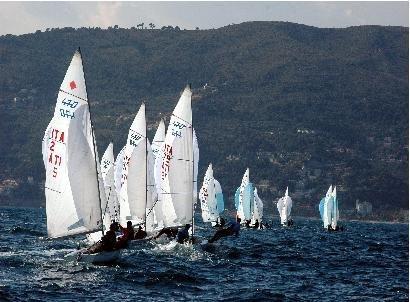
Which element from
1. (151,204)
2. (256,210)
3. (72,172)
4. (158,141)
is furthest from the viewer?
(256,210)

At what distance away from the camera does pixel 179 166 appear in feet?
176

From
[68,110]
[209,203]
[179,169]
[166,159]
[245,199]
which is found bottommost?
[209,203]

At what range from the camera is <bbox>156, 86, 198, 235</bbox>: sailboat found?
2099 inches

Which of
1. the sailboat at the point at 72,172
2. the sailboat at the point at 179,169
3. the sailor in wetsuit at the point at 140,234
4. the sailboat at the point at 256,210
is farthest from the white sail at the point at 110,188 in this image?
the sailboat at the point at 256,210

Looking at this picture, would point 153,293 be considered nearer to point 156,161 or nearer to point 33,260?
point 33,260

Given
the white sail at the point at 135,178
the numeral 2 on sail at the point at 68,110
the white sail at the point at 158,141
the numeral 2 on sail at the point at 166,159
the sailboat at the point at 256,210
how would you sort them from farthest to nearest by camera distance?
the sailboat at the point at 256,210
the white sail at the point at 158,141
the white sail at the point at 135,178
the numeral 2 on sail at the point at 166,159
the numeral 2 on sail at the point at 68,110

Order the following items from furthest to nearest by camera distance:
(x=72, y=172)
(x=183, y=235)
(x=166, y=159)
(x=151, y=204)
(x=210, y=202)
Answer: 1. (x=210, y=202)
2. (x=151, y=204)
3. (x=166, y=159)
4. (x=183, y=235)
5. (x=72, y=172)

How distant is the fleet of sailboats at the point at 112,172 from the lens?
38.7 metres

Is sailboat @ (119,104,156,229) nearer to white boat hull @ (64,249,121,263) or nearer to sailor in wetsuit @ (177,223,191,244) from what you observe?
sailor in wetsuit @ (177,223,191,244)

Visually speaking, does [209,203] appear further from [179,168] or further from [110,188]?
[179,168]

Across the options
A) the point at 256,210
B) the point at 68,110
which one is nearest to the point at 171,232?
the point at 68,110

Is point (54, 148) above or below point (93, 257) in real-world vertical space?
above

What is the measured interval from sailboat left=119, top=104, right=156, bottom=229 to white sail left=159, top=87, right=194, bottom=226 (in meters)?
1.15

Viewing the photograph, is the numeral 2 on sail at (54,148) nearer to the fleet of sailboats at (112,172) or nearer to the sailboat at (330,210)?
the fleet of sailboats at (112,172)
